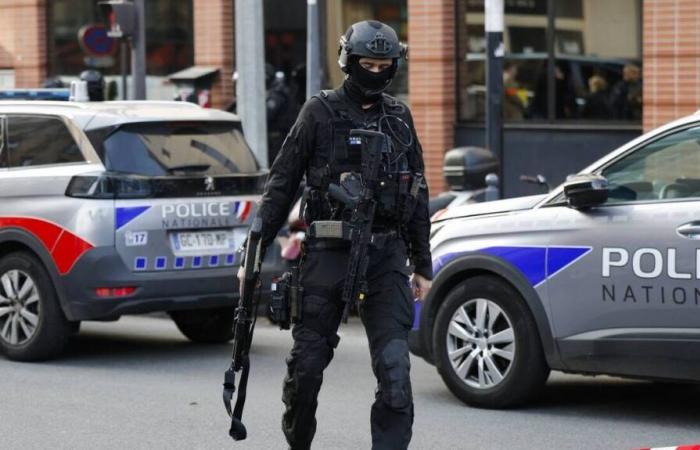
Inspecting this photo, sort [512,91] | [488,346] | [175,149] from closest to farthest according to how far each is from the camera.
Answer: [488,346] < [175,149] < [512,91]

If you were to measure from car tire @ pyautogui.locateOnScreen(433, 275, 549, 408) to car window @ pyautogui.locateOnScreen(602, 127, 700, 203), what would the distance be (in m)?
0.82

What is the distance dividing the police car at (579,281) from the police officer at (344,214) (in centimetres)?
178

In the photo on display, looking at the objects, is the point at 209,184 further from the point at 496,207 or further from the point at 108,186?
the point at 496,207

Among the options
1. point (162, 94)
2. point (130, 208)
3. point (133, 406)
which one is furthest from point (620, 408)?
point (162, 94)

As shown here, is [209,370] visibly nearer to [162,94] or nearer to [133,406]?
Result: [133,406]

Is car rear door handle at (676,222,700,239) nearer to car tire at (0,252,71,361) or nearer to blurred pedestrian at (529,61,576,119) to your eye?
car tire at (0,252,71,361)

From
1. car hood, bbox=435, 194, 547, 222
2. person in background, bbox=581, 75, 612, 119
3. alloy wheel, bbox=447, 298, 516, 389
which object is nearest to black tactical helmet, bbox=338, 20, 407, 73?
car hood, bbox=435, 194, 547, 222

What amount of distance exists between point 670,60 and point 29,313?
23.5 ft

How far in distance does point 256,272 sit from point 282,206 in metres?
0.29

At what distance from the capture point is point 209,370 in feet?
32.5

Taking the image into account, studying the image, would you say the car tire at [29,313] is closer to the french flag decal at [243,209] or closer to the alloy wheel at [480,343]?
the french flag decal at [243,209]

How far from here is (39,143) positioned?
1045 cm

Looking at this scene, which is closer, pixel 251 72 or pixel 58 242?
pixel 58 242

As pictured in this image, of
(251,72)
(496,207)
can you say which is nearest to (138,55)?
(251,72)
